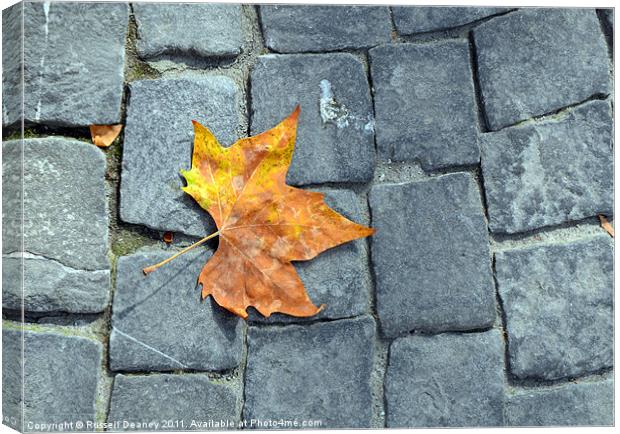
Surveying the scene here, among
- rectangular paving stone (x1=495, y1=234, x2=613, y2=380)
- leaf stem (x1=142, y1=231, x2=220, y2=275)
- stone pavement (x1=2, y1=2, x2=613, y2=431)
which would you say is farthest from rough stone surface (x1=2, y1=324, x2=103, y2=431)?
rectangular paving stone (x1=495, y1=234, x2=613, y2=380)

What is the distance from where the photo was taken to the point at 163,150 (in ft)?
6.06

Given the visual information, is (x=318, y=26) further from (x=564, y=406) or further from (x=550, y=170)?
(x=564, y=406)

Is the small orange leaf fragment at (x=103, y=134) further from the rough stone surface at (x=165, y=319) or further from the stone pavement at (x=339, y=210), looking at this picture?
the rough stone surface at (x=165, y=319)

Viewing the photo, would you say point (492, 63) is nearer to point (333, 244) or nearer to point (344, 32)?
point (344, 32)

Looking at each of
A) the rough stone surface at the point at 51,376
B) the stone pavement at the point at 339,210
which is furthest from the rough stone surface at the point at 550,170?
the rough stone surface at the point at 51,376

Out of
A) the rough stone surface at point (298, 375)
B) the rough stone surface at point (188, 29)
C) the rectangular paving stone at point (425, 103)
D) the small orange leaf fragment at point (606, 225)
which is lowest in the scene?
the rough stone surface at point (298, 375)

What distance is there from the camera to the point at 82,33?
1.80 meters

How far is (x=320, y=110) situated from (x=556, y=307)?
0.86 meters

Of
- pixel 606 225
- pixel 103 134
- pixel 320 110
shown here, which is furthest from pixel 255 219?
pixel 606 225

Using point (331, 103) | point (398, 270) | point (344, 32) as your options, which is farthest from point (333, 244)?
point (344, 32)

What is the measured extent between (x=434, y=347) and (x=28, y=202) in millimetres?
1137

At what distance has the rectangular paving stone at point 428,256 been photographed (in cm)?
192

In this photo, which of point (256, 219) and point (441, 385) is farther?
point (441, 385)

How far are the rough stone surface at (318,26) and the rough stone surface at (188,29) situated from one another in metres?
0.10
